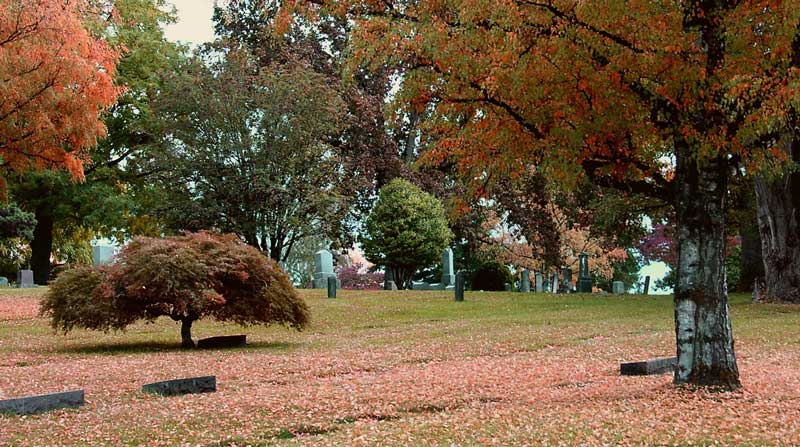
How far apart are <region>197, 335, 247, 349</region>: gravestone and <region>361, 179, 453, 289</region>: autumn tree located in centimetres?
2094

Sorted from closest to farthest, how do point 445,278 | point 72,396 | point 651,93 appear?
point 72,396, point 651,93, point 445,278

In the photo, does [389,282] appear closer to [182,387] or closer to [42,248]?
[42,248]

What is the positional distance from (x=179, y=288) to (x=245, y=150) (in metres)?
19.8

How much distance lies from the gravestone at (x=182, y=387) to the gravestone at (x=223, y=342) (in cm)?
580

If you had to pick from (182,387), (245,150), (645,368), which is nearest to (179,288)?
(182,387)

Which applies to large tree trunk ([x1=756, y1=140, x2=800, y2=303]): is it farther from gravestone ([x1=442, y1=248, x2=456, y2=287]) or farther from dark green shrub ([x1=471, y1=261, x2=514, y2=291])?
gravestone ([x1=442, y1=248, x2=456, y2=287])

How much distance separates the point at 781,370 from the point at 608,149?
4205mm

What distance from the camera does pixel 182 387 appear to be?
10602 mm

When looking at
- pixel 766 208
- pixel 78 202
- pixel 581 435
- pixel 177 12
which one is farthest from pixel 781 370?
pixel 177 12

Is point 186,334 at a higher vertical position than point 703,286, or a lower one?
lower

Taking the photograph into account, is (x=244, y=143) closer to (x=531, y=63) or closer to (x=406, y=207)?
(x=406, y=207)

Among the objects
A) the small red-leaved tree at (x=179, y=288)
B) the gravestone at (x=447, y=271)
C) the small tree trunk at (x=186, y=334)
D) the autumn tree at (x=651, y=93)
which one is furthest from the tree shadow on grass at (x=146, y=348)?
the gravestone at (x=447, y=271)

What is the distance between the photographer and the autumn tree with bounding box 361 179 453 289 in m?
37.6

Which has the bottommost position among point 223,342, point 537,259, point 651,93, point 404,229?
point 223,342
